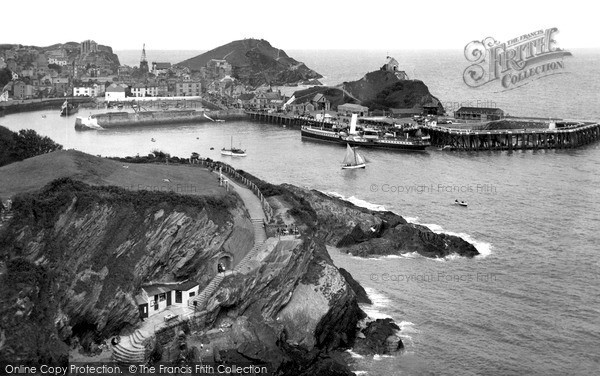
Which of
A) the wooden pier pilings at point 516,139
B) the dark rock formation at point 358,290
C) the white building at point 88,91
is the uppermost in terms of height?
the white building at point 88,91

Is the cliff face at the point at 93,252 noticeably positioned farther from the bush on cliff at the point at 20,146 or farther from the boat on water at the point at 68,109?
the boat on water at the point at 68,109

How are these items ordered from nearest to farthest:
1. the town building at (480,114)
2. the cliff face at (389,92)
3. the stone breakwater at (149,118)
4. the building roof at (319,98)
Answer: the stone breakwater at (149,118), the town building at (480,114), the cliff face at (389,92), the building roof at (319,98)

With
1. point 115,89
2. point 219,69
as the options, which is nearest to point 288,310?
point 115,89

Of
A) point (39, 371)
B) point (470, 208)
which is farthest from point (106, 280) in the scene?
point (470, 208)

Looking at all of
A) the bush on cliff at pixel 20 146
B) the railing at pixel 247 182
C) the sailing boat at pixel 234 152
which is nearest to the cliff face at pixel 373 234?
the railing at pixel 247 182

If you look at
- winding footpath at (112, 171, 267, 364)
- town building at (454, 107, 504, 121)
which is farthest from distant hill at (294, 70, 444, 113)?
winding footpath at (112, 171, 267, 364)

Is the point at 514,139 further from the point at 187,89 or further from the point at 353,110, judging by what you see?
the point at 187,89

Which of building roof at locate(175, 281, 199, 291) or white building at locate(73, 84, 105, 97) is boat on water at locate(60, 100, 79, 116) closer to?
white building at locate(73, 84, 105, 97)

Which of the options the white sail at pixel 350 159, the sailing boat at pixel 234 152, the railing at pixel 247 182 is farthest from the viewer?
the sailing boat at pixel 234 152
